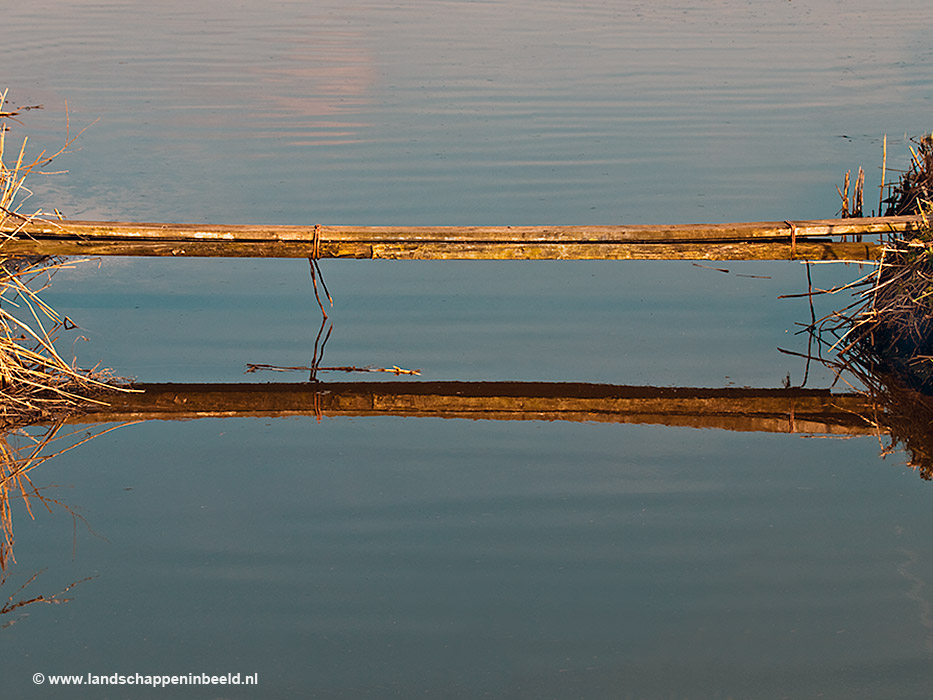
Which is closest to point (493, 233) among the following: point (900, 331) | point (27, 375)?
point (900, 331)

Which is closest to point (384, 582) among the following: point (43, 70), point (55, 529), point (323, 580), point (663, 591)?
point (323, 580)

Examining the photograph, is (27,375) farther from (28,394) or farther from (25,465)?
(25,465)

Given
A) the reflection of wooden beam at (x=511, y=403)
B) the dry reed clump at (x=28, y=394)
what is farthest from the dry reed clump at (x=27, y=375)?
the reflection of wooden beam at (x=511, y=403)

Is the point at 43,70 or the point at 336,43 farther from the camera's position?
the point at 336,43

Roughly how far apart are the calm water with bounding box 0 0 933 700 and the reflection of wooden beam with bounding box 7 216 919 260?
0.77 m

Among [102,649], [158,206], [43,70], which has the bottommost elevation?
[102,649]

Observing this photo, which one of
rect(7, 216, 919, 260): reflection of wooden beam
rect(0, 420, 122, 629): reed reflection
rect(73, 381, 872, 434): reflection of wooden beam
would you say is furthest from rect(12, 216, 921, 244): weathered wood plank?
rect(0, 420, 122, 629): reed reflection

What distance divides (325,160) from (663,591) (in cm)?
934

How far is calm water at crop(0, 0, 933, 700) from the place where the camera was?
490cm

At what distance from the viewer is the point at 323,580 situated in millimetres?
5398

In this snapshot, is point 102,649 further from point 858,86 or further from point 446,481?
point 858,86

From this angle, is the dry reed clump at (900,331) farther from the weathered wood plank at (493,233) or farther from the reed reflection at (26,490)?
the reed reflection at (26,490)

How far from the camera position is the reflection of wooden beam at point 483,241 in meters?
7.89

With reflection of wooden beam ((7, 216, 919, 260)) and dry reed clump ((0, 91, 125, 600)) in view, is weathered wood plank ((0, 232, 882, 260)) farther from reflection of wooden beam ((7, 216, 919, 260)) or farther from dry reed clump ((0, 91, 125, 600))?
dry reed clump ((0, 91, 125, 600))
